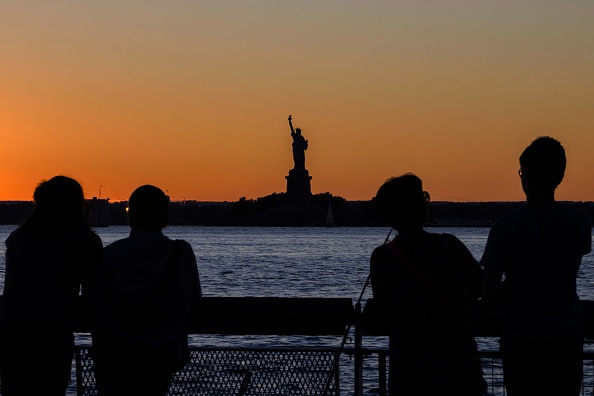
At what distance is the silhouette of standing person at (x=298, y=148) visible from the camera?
107 meters

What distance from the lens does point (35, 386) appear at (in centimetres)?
442

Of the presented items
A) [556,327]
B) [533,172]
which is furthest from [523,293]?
[533,172]

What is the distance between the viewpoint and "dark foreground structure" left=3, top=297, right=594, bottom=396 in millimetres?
5121

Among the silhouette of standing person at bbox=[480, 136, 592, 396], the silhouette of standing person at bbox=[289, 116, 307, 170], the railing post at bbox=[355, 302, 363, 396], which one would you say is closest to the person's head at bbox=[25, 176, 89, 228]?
the railing post at bbox=[355, 302, 363, 396]

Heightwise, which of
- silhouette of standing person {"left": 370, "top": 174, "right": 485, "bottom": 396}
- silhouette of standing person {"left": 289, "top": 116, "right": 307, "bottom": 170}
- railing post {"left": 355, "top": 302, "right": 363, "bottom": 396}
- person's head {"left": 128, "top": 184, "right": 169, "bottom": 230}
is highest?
silhouette of standing person {"left": 289, "top": 116, "right": 307, "bottom": 170}

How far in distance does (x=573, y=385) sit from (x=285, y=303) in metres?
1.60

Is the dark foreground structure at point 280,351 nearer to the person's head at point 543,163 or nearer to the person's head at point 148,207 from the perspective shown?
the person's head at point 148,207

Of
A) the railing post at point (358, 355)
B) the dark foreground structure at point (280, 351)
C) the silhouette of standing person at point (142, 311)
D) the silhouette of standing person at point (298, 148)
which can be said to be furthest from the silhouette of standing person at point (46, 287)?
the silhouette of standing person at point (298, 148)

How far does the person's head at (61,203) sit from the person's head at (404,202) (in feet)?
3.96

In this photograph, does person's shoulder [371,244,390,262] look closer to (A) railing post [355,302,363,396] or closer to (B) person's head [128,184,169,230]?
(B) person's head [128,184,169,230]

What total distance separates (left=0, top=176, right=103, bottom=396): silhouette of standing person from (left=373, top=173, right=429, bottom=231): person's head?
1145mm

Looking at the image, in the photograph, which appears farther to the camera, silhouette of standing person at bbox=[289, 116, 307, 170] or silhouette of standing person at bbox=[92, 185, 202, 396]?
silhouette of standing person at bbox=[289, 116, 307, 170]

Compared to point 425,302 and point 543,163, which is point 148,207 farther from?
point 543,163

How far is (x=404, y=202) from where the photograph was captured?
4.07 m
